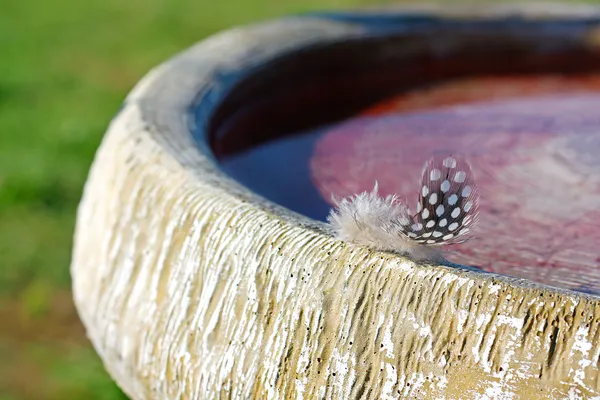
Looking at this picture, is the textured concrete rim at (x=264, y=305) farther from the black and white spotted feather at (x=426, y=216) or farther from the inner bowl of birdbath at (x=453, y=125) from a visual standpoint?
the inner bowl of birdbath at (x=453, y=125)

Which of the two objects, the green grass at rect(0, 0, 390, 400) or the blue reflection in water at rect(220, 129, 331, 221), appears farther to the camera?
the green grass at rect(0, 0, 390, 400)

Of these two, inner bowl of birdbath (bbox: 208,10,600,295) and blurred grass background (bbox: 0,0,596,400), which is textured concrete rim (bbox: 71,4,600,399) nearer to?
inner bowl of birdbath (bbox: 208,10,600,295)

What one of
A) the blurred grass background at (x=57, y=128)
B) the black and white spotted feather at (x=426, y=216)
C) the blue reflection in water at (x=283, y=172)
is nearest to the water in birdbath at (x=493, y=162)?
the blue reflection in water at (x=283, y=172)

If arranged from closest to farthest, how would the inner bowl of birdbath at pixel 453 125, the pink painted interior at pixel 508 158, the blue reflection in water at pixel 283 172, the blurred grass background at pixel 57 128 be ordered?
1. the pink painted interior at pixel 508 158
2. the inner bowl of birdbath at pixel 453 125
3. the blue reflection in water at pixel 283 172
4. the blurred grass background at pixel 57 128

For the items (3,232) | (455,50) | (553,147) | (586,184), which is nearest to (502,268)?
(586,184)

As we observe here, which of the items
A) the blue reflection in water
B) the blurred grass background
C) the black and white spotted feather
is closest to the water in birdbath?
the blue reflection in water

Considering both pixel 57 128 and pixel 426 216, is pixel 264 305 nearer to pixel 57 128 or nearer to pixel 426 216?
pixel 426 216
